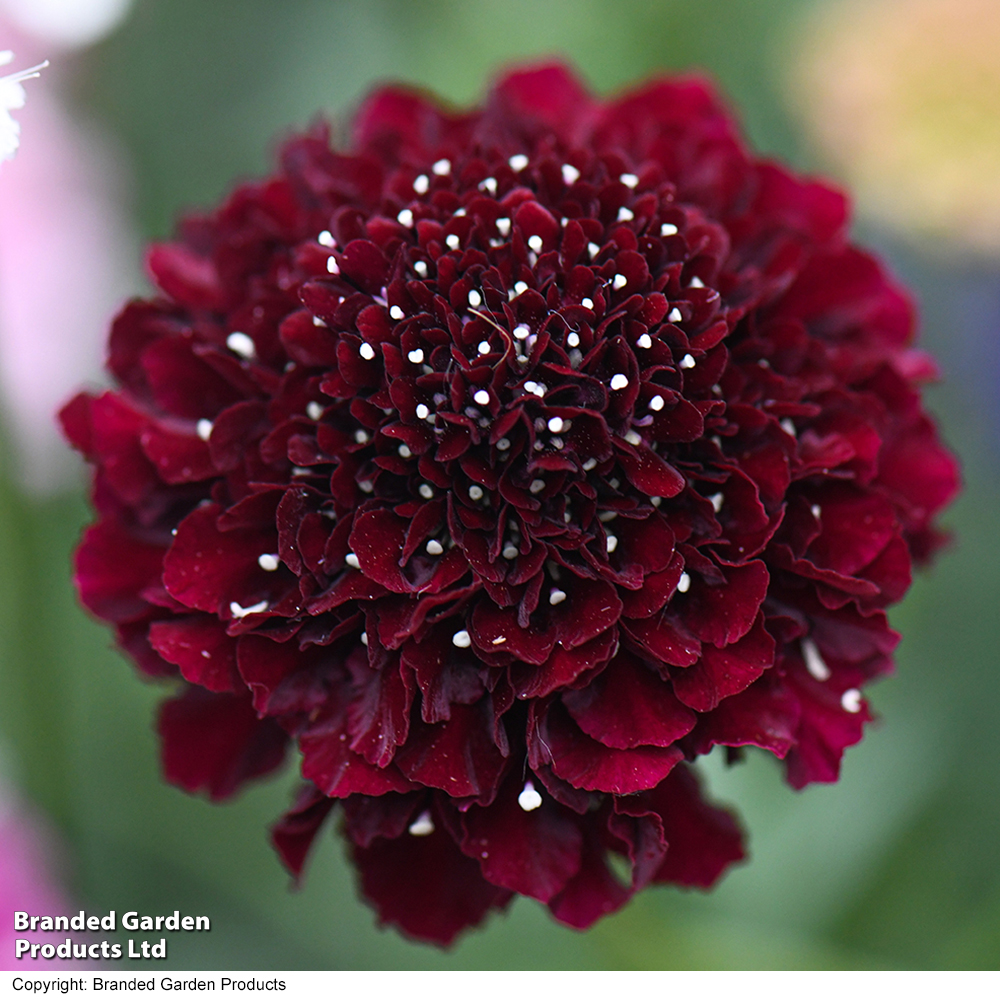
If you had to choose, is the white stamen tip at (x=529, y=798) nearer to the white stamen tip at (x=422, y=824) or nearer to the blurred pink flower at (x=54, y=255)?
the white stamen tip at (x=422, y=824)

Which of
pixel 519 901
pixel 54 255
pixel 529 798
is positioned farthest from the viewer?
pixel 54 255

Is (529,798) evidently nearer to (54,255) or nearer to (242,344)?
(242,344)

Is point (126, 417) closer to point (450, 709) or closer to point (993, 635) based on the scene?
point (450, 709)

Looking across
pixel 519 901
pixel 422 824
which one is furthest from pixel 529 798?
pixel 519 901

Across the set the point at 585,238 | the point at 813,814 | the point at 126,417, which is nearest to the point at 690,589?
the point at 585,238

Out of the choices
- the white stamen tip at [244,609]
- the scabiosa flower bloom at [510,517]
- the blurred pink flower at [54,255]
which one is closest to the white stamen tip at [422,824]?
the scabiosa flower bloom at [510,517]

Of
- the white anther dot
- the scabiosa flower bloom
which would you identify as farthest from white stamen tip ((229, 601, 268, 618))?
the white anther dot
